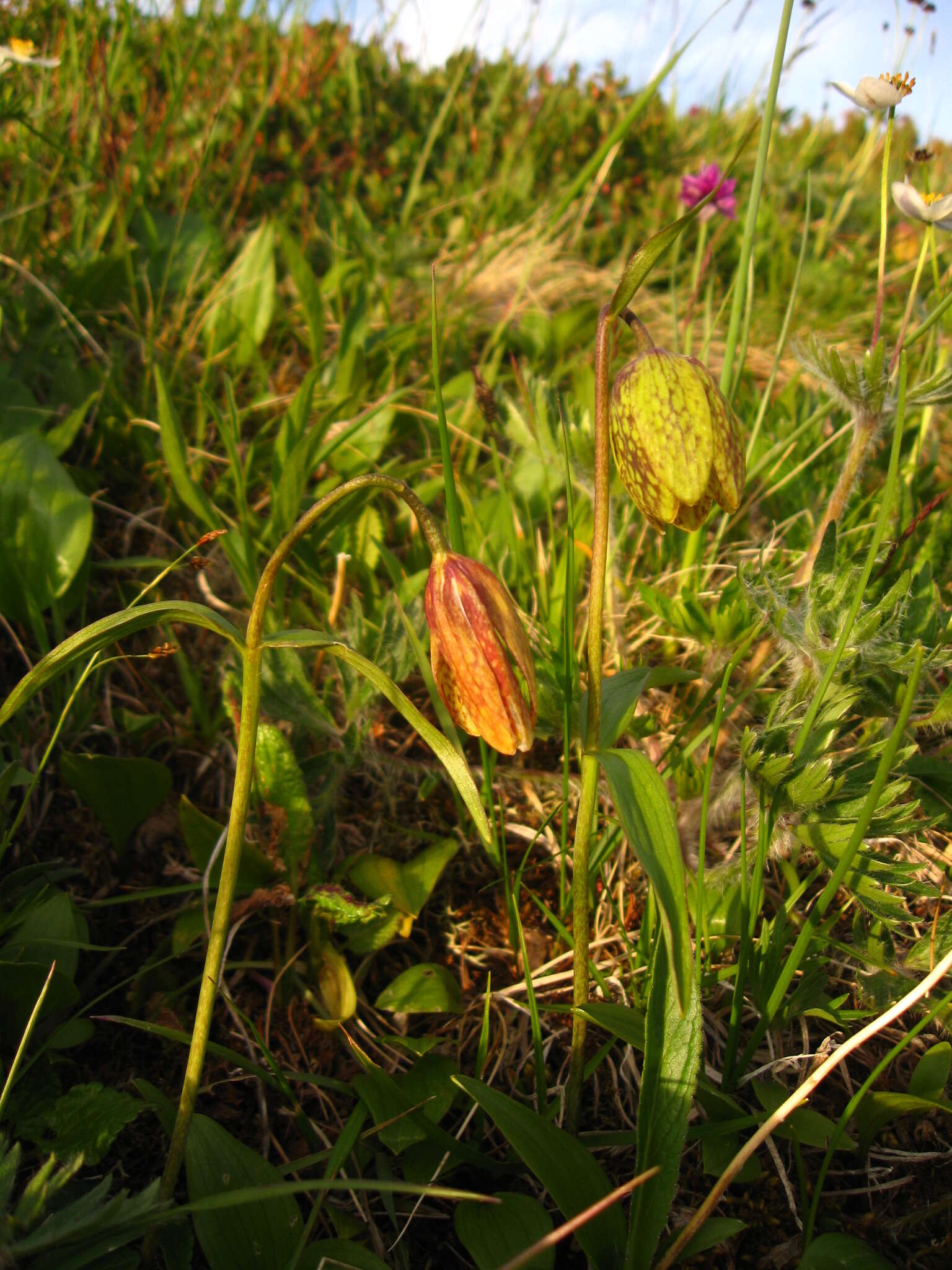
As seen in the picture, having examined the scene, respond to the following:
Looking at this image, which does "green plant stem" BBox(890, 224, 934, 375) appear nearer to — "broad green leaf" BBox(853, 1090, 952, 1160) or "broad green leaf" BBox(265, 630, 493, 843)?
"broad green leaf" BBox(265, 630, 493, 843)

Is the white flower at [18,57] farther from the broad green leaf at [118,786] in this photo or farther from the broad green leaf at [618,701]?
the broad green leaf at [618,701]

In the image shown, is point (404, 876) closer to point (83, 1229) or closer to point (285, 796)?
point (285, 796)

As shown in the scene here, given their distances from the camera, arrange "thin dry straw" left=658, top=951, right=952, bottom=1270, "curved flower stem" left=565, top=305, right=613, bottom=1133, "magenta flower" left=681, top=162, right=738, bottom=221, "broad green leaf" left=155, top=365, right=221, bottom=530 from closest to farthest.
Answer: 1. "thin dry straw" left=658, top=951, right=952, bottom=1270
2. "curved flower stem" left=565, top=305, right=613, bottom=1133
3. "broad green leaf" left=155, top=365, right=221, bottom=530
4. "magenta flower" left=681, top=162, right=738, bottom=221

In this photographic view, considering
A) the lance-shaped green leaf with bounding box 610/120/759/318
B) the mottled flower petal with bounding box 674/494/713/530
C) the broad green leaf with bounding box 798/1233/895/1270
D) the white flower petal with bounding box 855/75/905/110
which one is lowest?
the broad green leaf with bounding box 798/1233/895/1270

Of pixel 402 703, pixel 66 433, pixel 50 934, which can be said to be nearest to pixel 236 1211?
pixel 50 934

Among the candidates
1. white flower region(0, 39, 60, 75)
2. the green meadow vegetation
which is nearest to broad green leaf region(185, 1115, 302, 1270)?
the green meadow vegetation

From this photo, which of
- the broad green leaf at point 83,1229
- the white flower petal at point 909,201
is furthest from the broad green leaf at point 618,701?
the white flower petal at point 909,201

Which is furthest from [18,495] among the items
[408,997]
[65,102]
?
[65,102]

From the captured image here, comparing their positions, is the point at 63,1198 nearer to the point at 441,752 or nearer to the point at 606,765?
the point at 441,752
